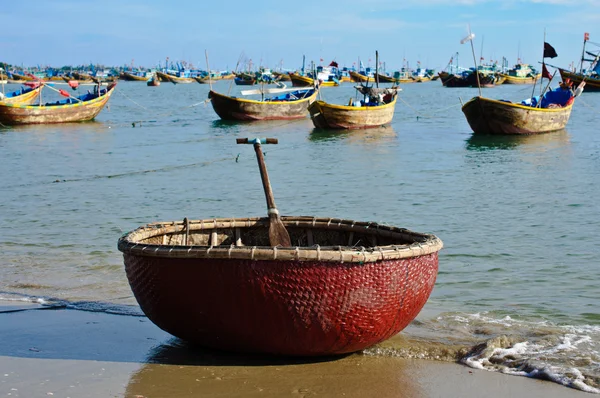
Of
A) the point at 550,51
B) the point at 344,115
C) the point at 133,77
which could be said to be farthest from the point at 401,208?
the point at 133,77

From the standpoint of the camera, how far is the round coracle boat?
4.38 m

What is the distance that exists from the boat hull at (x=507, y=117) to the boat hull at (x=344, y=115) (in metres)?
3.63

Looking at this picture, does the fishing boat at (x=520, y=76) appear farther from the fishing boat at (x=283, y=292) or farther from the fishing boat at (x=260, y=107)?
the fishing boat at (x=283, y=292)

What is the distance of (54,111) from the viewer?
30.8 meters

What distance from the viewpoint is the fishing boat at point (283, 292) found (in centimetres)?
438

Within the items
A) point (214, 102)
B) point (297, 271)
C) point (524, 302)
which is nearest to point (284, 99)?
point (214, 102)

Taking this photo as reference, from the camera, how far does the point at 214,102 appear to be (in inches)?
1310

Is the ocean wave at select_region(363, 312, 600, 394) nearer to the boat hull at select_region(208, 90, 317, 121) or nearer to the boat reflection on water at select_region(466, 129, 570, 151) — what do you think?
the boat reflection on water at select_region(466, 129, 570, 151)

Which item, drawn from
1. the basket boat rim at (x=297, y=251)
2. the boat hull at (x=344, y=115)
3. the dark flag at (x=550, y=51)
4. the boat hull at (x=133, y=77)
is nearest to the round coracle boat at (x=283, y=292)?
the basket boat rim at (x=297, y=251)

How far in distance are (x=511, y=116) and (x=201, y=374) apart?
20.7 meters

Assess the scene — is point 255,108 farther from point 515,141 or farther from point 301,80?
point 301,80

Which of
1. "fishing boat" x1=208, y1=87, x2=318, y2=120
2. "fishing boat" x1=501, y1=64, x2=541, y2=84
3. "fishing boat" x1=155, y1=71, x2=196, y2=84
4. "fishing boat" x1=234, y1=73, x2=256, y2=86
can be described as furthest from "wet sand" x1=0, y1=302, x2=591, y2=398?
"fishing boat" x1=155, y1=71, x2=196, y2=84

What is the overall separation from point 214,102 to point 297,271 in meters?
29.5

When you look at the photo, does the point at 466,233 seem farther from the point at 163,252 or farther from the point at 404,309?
the point at 163,252
